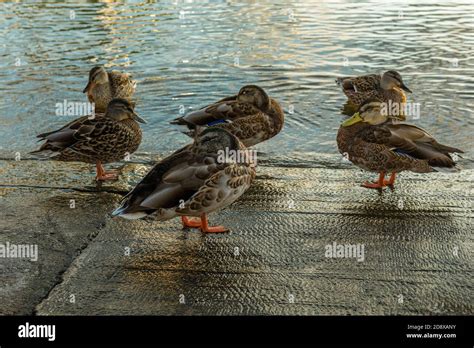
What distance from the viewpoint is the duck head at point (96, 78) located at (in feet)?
34.8

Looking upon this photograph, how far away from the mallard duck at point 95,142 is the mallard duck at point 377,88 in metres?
4.18

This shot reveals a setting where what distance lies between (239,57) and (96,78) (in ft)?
11.1

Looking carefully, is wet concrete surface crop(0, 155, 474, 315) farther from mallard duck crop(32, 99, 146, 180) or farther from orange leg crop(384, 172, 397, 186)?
mallard duck crop(32, 99, 146, 180)

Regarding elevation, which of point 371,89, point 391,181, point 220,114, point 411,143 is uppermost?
point 411,143

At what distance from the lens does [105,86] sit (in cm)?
1073

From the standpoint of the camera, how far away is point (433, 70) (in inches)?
466

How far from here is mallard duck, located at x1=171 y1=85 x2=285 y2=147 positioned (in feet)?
26.5

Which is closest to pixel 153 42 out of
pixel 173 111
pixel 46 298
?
pixel 173 111

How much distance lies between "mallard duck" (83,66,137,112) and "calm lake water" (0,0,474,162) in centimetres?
31

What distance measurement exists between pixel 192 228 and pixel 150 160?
2.01 meters

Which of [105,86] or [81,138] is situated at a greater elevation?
[81,138]

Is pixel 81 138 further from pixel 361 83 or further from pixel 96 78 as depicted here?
pixel 361 83

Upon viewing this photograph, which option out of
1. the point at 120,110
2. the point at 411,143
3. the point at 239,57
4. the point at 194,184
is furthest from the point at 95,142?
the point at 239,57

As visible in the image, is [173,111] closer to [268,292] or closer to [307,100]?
[307,100]
